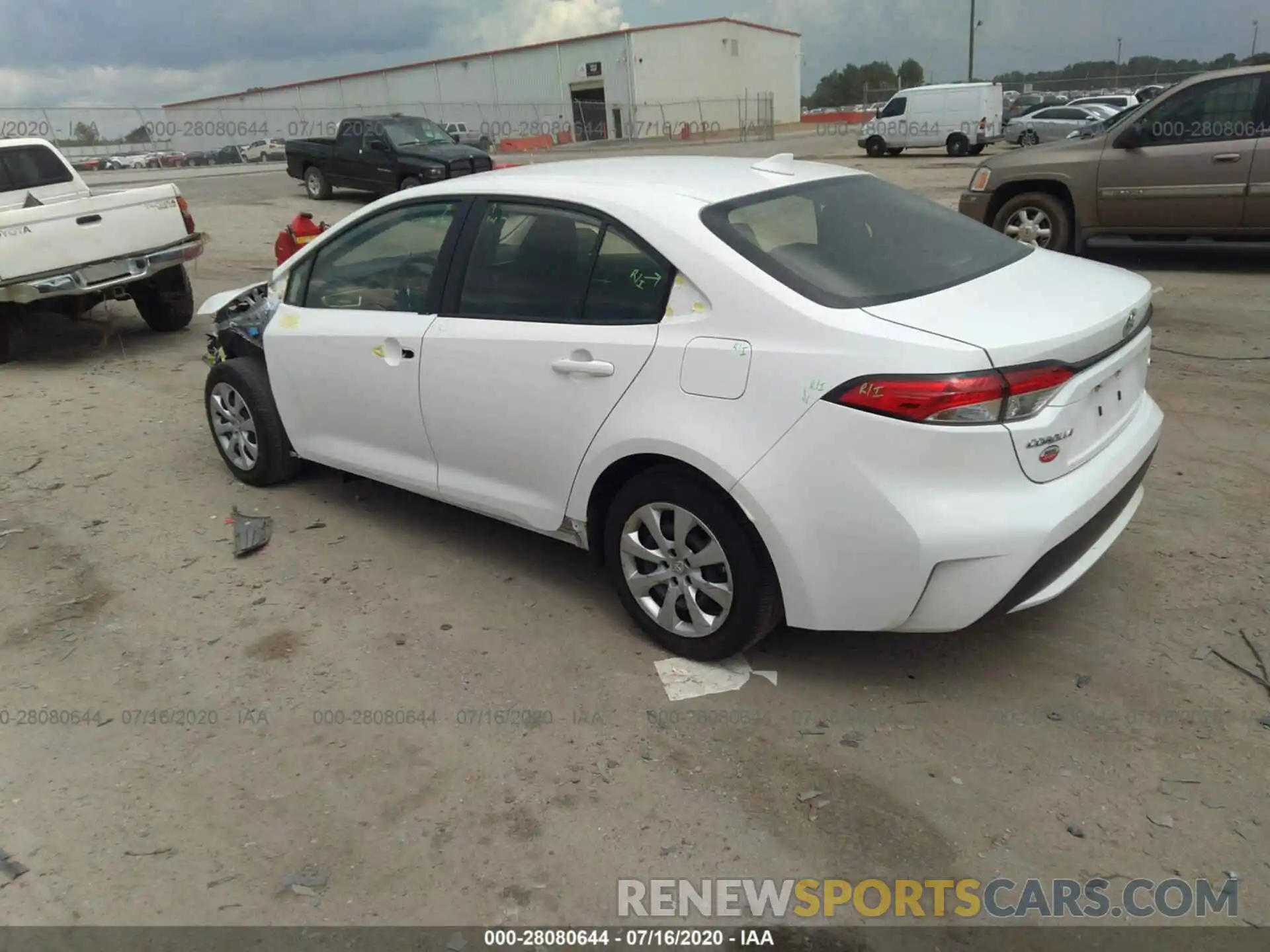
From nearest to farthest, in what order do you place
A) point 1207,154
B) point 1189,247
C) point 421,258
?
point 421,258, point 1207,154, point 1189,247

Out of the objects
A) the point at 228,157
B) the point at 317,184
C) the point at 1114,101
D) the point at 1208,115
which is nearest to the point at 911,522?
the point at 1208,115

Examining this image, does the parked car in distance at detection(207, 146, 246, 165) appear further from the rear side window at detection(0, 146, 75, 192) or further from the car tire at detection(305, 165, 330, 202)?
the rear side window at detection(0, 146, 75, 192)

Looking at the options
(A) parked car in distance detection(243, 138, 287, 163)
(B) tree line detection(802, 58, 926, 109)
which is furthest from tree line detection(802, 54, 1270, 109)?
(A) parked car in distance detection(243, 138, 287, 163)

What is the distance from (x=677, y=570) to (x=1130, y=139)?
7912mm

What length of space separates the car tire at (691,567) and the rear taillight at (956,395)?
597 mm

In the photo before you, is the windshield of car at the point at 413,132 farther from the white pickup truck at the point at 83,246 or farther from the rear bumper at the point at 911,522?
the rear bumper at the point at 911,522

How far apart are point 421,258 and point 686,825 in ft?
8.31

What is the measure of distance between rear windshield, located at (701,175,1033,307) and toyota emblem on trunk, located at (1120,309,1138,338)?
480 mm

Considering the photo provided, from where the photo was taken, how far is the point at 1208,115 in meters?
8.63

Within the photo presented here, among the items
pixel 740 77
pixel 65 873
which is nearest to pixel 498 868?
pixel 65 873

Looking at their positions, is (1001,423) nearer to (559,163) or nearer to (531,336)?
(531,336)

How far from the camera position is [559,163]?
432 cm

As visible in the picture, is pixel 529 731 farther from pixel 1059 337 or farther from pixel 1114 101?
pixel 1114 101

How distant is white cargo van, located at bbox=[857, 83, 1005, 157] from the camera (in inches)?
1093
